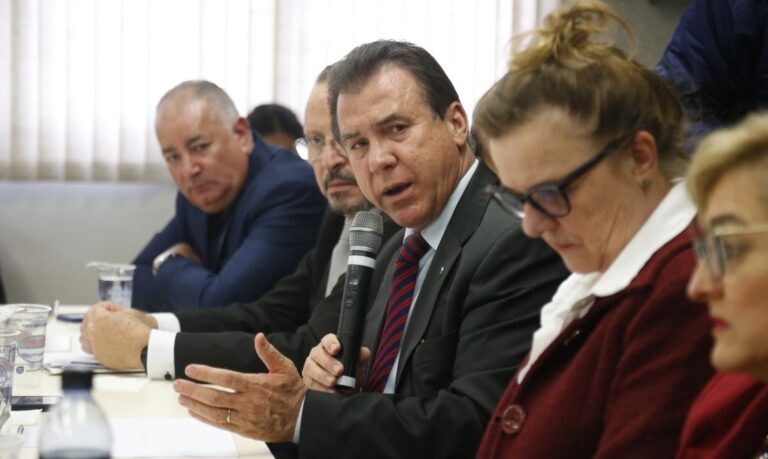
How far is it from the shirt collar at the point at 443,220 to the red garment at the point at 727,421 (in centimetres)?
95

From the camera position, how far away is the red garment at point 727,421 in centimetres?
123

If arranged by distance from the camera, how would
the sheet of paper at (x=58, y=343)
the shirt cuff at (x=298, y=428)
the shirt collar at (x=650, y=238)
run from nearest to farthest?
the shirt collar at (x=650, y=238), the shirt cuff at (x=298, y=428), the sheet of paper at (x=58, y=343)

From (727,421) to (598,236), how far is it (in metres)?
0.36

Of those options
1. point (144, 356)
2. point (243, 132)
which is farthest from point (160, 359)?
A: point (243, 132)

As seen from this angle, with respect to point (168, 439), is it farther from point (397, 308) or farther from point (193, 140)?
point (193, 140)

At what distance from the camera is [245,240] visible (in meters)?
3.74

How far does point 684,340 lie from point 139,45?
4141 mm

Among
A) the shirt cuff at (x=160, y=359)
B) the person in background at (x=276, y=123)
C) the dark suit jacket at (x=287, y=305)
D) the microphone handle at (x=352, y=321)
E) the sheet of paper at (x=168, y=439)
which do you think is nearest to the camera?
the sheet of paper at (x=168, y=439)

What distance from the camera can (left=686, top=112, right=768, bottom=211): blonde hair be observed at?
3.34 ft

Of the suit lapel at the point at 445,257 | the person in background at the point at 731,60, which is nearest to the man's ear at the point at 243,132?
the suit lapel at the point at 445,257

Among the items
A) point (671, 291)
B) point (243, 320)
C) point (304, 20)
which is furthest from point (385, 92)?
point (304, 20)

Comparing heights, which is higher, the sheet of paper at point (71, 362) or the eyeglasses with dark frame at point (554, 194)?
the eyeglasses with dark frame at point (554, 194)

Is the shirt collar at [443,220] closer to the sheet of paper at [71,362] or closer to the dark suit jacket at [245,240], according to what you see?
the sheet of paper at [71,362]

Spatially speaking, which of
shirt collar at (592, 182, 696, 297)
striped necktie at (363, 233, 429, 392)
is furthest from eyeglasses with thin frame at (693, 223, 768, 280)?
striped necktie at (363, 233, 429, 392)
